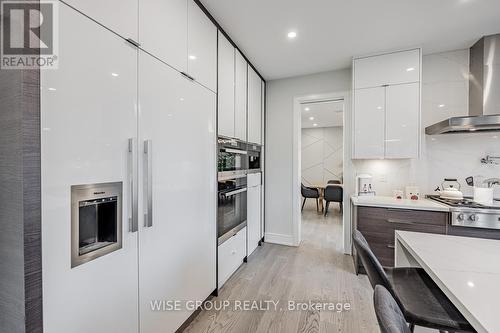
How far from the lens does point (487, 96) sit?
2367 mm

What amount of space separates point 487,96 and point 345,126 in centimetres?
143

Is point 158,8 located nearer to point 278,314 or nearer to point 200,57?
point 200,57

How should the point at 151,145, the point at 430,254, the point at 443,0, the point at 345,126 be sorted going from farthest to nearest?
1. the point at 345,126
2. the point at 443,0
3. the point at 151,145
4. the point at 430,254

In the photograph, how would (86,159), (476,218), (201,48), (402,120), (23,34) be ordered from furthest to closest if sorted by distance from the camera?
1. (402,120)
2. (476,218)
3. (201,48)
4. (86,159)
5. (23,34)

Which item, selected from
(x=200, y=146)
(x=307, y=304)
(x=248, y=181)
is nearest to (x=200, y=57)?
(x=200, y=146)

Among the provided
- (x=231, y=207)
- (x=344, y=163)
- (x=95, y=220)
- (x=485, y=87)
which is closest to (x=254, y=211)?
(x=231, y=207)

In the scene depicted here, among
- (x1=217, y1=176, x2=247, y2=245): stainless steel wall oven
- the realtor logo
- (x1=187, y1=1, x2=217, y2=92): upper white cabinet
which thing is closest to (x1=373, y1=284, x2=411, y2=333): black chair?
the realtor logo

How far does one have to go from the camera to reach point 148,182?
132cm

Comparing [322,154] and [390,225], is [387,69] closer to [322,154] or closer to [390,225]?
[390,225]

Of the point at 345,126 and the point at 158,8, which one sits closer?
the point at 158,8

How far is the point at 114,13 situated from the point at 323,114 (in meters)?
5.59

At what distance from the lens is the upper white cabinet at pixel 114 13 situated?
39.7 inches

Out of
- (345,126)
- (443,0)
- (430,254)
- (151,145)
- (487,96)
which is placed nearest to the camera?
(430,254)

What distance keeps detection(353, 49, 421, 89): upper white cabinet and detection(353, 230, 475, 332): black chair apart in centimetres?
220
